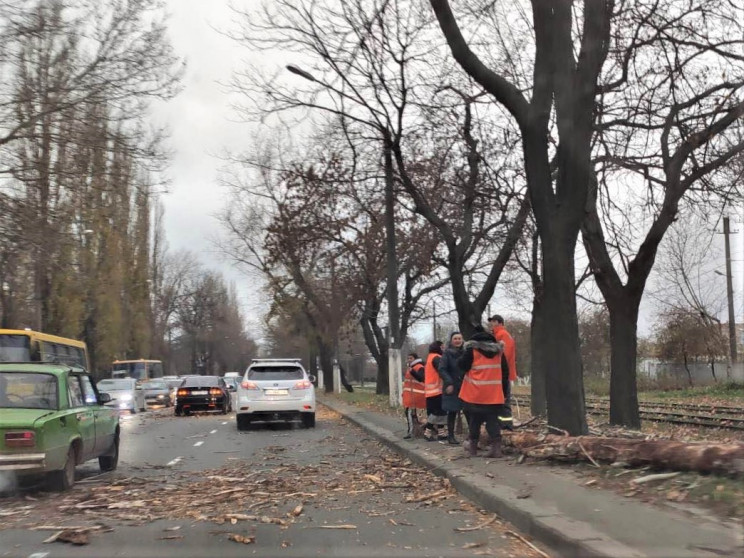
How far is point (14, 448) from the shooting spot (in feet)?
25.4

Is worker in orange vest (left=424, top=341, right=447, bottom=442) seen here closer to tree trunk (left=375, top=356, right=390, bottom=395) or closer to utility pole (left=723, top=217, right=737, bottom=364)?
tree trunk (left=375, top=356, right=390, bottom=395)

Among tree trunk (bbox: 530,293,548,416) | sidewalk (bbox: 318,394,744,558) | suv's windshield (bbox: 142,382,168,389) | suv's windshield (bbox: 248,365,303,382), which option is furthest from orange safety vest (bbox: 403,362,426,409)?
suv's windshield (bbox: 142,382,168,389)

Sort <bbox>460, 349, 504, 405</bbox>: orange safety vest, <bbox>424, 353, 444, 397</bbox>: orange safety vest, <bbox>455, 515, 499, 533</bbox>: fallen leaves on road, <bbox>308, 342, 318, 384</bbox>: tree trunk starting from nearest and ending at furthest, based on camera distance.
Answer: <bbox>455, 515, 499, 533</bbox>: fallen leaves on road → <bbox>460, 349, 504, 405</bbox>: orange safety vest → <bbox>424, 353, 444, 397</bbox>: orange safety vest → <bbox>308, 342, 318, 384</bbox>: tree trunk

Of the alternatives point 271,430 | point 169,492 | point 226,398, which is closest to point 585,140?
point 169,492

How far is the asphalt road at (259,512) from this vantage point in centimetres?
600

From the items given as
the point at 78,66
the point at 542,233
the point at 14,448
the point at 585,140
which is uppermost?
the point at 78,66

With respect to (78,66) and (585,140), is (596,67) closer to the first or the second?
(585,140)

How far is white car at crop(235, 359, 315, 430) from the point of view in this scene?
55.8 ft

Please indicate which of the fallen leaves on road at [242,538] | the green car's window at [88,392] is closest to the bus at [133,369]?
the green car's window at [88,392]

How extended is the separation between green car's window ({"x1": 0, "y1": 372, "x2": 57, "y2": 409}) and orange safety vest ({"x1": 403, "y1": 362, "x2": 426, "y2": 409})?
6102 millimetres

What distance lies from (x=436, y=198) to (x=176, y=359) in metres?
79.4

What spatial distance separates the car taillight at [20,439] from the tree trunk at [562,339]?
6571 mm

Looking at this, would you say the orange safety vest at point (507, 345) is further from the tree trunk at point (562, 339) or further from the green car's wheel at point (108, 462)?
the green car's wheel at point (108, 462)

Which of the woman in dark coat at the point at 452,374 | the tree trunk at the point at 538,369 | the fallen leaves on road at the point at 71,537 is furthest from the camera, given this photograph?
the tree trunk at the point at 538,369
